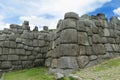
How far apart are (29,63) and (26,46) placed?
60.5 inches

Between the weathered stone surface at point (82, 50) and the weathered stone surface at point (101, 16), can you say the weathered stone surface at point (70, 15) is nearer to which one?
the weathered stone surface at point (82, 50)

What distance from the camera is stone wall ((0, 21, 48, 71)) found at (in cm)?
1557

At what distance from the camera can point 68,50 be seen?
11.0m

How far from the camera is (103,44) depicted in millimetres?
13547

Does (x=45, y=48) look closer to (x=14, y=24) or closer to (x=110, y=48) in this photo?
(x=110, y=48)

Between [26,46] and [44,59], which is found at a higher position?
[26,46]

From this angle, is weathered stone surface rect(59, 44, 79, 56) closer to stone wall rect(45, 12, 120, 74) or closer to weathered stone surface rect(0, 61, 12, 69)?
stone wall rect(45, 12, 120, 74)

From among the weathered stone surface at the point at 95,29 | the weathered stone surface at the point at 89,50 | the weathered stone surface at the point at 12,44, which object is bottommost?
the weathered stone surface at the point at 89,50

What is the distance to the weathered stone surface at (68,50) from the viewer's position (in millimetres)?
10969

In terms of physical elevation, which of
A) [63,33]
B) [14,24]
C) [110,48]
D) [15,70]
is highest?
[14,24]

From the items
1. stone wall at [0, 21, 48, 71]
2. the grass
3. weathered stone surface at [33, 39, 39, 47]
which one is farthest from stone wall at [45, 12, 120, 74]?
weathered stone surface at [33, 39, 39, 47]

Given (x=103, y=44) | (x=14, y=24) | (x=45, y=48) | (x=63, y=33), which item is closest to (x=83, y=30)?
(x=63, y=33)

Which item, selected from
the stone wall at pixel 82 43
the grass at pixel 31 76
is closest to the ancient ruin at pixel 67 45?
the stone wall at pixel 82 43

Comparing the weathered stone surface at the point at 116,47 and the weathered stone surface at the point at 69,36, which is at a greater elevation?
the weathered stone surface at the point at 69,36
